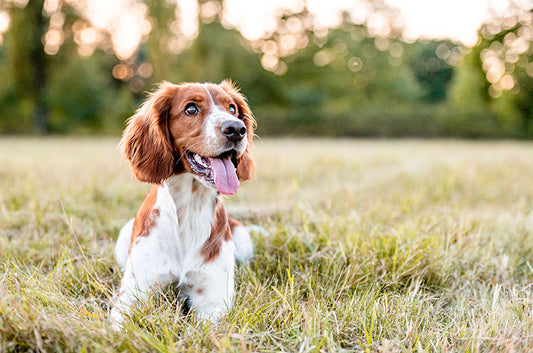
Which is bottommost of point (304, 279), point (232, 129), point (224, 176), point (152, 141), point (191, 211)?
point (304, 279)

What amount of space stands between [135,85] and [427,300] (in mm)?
35053

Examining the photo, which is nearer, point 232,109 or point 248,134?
point 232,109

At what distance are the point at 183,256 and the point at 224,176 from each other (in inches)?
20.0

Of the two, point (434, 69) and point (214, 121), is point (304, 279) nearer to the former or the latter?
point (214, 121)

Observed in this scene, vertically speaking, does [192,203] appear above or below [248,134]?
below

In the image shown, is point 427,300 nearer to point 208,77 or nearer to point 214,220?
point 214,220

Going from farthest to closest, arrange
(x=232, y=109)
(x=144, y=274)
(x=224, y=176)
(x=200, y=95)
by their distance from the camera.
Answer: (x=232, y=109) → (x=200, y=95) → (x=224, y=176) → (x=144, y=274)

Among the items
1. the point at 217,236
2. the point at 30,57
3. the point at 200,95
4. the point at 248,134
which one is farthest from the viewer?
the point at 30,57

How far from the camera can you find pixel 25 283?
2.06 meters

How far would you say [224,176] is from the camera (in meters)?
2.36

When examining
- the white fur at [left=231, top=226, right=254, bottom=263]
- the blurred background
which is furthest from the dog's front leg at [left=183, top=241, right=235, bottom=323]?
the blurred background

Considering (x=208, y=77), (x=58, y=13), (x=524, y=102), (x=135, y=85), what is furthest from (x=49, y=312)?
(x=135, y=85)

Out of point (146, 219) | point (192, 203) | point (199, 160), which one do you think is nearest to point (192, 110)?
point (199, 160)

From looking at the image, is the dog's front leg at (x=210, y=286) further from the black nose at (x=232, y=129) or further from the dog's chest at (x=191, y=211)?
the black nose at (x=232, y=129)
